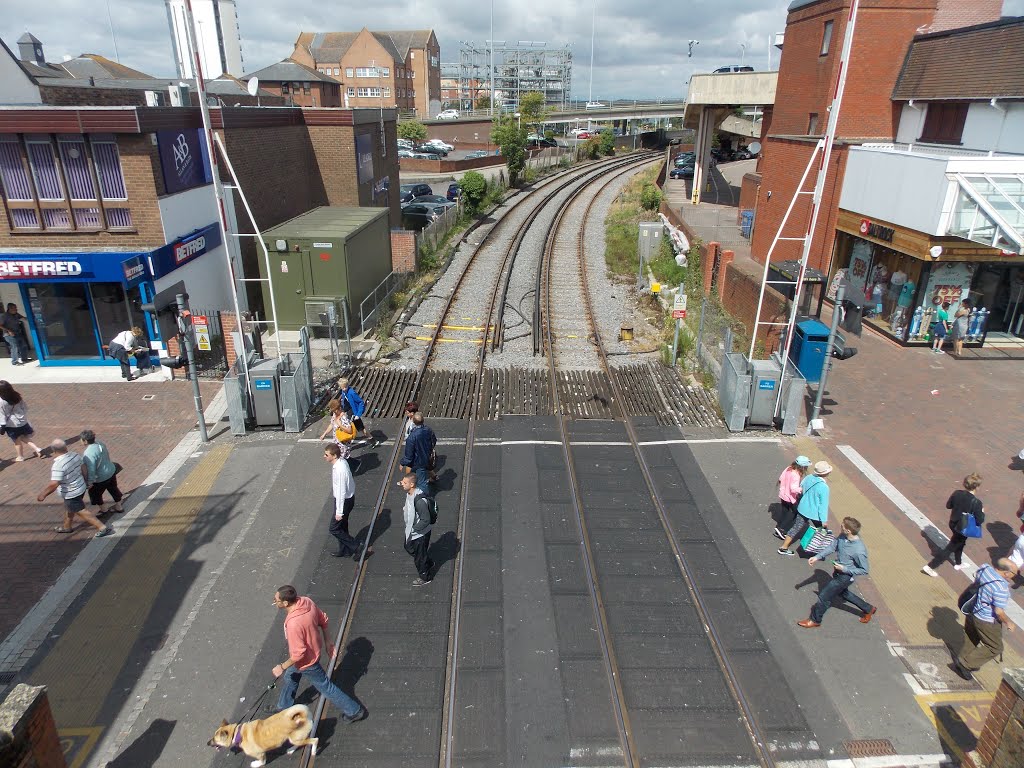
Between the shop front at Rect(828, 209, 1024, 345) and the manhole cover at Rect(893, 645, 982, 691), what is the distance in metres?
10.5

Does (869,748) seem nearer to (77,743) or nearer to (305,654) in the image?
(305,654)

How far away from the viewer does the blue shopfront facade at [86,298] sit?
14.5 metres

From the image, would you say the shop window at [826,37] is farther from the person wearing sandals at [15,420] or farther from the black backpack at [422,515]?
the person wearing sandals at [15,420]

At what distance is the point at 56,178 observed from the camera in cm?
1473

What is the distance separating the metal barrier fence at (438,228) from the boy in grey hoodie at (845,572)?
64.3 feet

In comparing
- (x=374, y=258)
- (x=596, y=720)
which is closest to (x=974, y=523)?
(x=596, y=720)

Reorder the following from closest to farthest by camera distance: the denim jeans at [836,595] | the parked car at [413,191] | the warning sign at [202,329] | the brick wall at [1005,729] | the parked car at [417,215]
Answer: the brick wall at [1005,729] < the denim jeans at [836,595] < the warning sign at [202,329] < the parked car at [417,215] < the parked car at [413,191]

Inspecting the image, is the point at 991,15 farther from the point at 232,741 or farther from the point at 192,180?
the point at 232,741

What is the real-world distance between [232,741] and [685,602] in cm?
512

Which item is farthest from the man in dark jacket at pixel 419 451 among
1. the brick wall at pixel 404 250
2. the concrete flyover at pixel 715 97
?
the concrete flyover at pixel 715 97

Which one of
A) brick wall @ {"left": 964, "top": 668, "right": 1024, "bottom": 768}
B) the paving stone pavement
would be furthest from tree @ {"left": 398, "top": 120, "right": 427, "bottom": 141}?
brick wall @ {"left": 964, "top": 668, "right": 1024, "bottom": 768}

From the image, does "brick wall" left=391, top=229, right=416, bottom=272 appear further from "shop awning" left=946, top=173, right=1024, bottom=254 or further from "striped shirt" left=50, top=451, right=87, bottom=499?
"shop awning" left=946, top=173, right=1024, bottom=254

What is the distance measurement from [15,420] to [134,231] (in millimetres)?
5388

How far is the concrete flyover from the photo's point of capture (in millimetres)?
32594
